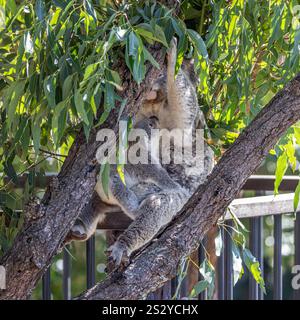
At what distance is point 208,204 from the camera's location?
6.88ft

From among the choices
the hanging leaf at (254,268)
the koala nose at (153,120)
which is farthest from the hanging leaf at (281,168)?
the koala nose at (153,120)

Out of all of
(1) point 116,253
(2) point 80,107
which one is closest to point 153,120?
(1) point 116,253

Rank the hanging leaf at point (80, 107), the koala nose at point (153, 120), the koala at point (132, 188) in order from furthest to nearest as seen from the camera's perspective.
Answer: the koala nose at point (153, 120) < the koala at point (132, 188) < the hanging leaf at point (80, 107)

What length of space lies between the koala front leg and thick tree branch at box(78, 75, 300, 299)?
0.56 metres

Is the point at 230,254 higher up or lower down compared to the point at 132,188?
lower down

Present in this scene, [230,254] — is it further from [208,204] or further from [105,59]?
[105,59]

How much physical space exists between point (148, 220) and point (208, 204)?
2.83 feet

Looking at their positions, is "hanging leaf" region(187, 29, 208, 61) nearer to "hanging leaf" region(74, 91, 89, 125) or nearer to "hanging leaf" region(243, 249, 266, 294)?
"hanging leaf" region(74, 91, 89, 125)

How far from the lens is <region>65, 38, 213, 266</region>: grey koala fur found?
2.91 m

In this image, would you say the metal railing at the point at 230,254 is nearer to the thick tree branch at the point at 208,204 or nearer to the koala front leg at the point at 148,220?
the koala front leg at the point at 148,220

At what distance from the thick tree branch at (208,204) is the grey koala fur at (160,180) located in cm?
69

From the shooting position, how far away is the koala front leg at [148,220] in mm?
2783

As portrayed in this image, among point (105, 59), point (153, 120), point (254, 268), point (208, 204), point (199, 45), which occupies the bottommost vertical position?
point (254, 268)
